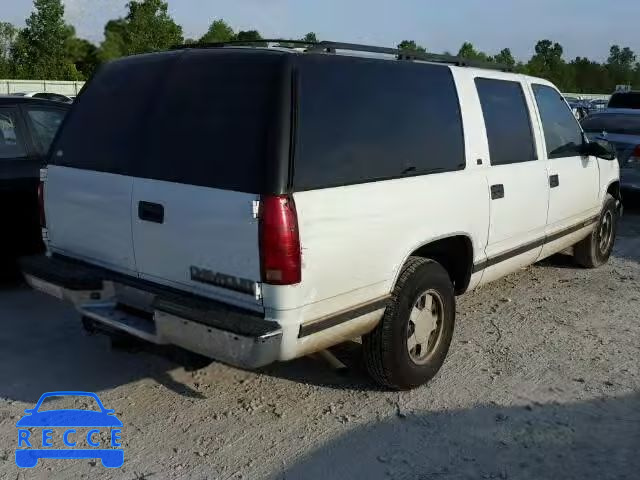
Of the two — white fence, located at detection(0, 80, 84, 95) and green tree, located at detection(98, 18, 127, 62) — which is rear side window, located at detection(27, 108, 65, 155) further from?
green tree, located at detection(98, 18, 127, 62)

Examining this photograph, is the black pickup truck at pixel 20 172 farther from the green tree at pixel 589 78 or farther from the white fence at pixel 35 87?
the green tree at pixel 589 78

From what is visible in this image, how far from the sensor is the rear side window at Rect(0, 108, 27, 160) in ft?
18.9

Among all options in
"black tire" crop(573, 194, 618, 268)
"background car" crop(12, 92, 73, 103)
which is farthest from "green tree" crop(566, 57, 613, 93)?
"black tire" crop(573, 194, 618, 268)

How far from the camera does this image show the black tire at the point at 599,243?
6555 millimetres

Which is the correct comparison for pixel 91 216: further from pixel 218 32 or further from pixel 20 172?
pixel 218 32

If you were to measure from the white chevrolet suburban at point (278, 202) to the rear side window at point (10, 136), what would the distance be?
2.03 m

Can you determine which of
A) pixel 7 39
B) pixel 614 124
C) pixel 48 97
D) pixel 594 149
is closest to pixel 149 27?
pixel 7 39

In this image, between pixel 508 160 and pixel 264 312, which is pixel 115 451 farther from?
pixel 508 160

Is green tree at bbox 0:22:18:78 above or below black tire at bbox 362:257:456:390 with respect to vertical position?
above

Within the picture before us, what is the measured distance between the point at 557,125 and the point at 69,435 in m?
4.30

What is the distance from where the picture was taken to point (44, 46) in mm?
42844

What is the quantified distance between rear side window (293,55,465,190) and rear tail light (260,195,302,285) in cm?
16

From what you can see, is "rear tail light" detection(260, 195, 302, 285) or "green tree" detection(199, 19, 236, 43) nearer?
"rear tail light" detection(260, 195, 302, 285)

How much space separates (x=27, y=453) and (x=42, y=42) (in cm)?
4471
